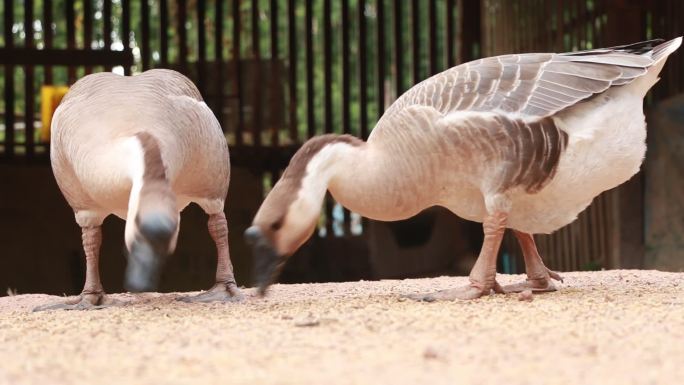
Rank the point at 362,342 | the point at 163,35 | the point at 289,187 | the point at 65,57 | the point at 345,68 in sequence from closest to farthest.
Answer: the point at 362,342
the point at 289,187
the point at 65,57
the point at 163,35
the point at 345,68

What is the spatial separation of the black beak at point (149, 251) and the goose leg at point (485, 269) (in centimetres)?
179

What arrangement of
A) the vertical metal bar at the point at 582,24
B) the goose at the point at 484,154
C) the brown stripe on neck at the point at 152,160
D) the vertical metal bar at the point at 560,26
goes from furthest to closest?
the vertical metal bar at the point at 560,26 → the vertical metal bar at the point at 582,24 → the goose at the point at 484,154 → the brown stripe on neck at the point at 152,160

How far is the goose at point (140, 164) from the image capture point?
4773mm

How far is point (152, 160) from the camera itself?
16.9 ft

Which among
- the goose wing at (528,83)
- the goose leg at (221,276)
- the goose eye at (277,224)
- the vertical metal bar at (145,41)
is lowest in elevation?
the goose leg at (221,276)

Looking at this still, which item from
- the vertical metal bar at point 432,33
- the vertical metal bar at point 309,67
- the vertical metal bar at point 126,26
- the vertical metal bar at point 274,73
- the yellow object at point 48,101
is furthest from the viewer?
the vertical metal bar at point 432,33

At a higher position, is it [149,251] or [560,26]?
[560,26]

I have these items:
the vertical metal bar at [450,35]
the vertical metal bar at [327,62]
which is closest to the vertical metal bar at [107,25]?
the vertical metal bar at [327,62]

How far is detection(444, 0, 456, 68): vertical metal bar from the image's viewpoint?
45.8 ft

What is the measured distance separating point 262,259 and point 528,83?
1.94 metres

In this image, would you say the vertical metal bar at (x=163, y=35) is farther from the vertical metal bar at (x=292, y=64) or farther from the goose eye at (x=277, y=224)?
the goose eye at (x=277, y=224)

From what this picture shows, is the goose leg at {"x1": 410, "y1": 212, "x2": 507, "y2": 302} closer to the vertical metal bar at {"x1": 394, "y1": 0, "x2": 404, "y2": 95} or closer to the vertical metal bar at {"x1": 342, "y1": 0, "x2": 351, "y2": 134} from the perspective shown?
the vertical metal bar at {"x1": 342, "y1": 0, "x2": 351, "y2": 134}

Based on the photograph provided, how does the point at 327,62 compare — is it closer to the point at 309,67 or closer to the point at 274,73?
the point at 309,67

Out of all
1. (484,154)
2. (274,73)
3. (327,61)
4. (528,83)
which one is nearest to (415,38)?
(327,61)
